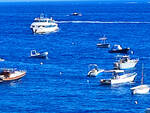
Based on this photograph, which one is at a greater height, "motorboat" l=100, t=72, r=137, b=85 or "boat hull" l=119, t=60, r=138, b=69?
"boat hull" l=119, t=60, r=138, b=69

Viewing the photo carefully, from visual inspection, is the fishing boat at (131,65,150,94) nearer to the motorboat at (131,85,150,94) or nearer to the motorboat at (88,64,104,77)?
the motorboat at (131,85,150,94)

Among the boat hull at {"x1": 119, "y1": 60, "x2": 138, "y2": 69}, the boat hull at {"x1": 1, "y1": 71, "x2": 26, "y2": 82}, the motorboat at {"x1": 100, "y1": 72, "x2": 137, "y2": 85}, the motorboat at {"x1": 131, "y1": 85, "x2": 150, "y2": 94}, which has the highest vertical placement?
the boat hull at {"x1": 119, "y1": 60, "x2": 138, "y2": 69}

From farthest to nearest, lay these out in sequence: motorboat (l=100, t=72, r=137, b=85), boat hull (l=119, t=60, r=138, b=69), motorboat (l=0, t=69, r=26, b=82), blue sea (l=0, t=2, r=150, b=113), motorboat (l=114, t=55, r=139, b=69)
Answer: boat hull (l=119, t=60, r=138, b=69), motorboat (l=114, t=55, r=139, b=69), motorboat (l=0, t=69, r=26, b=82), motorboat (l=100, t=72, r=137, b=85), blue sea (l=0, t=2, r=150, b=113)

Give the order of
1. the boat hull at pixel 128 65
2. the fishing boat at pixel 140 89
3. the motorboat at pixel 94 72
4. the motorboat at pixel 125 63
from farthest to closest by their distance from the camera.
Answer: the boat hull at pixel 128 65 < the motorboat at pixel 125 63 < the motorboat at pixel 94 72 < the fishing boat at pixel 140 89

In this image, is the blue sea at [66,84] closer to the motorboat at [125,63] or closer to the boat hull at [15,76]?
the boat hull at [15,76]

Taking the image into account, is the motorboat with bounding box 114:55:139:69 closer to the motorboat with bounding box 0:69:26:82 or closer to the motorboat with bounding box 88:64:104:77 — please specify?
the motorboat with bounding box 88:64:104:77

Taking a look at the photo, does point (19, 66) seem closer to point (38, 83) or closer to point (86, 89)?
point (38, 83)

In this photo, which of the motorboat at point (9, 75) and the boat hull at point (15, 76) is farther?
the boat hull at point (15, 76)

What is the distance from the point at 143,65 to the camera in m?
136

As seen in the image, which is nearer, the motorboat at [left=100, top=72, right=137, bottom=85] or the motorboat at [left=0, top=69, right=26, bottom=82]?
the motorboat at [left=100, top=72, right=137, bottom=85]

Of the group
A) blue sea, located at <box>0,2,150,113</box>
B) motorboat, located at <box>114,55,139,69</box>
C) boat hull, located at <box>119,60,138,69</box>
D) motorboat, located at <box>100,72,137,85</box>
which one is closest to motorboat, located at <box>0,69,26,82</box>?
blue sea, located at <box>0,2,150,113</box>

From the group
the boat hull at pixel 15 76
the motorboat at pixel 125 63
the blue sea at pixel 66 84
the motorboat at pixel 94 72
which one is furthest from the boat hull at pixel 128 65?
the boat hull at pixel 15 76

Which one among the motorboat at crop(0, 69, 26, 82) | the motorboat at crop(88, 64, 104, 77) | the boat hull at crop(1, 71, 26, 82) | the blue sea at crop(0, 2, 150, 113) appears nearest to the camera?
the blue sea at crop(0, 2, 150, 113)

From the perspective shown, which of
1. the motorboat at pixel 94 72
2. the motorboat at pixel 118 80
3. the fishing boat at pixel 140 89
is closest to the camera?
the fishing boat at pixel 140 89
